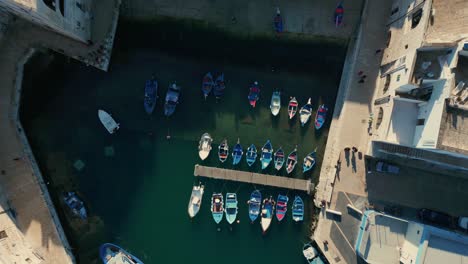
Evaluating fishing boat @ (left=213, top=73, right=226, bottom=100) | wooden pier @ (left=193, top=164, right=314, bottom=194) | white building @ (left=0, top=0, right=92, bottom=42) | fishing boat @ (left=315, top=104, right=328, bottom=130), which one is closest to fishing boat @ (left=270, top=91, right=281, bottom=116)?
fishing boat @ (left=315, top=104, right=328, bottom=130)

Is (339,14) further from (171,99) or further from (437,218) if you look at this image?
(437,218)

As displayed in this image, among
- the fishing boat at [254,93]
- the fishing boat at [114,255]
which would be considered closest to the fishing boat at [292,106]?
the fishing boat at [254,93]

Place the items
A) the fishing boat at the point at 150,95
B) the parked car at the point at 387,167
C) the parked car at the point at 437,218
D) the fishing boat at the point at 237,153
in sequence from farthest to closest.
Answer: the fishing boat at the point at 237,153, the fishing boat at the point at 150,95, the parked car at the point at 387,167, the parked car at the point at 437,218

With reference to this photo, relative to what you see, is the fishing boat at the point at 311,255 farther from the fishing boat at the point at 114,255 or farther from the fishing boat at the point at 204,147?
A: the fishing boat at the point at 114,255

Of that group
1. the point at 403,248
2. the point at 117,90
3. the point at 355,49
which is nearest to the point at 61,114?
the point at 117,90

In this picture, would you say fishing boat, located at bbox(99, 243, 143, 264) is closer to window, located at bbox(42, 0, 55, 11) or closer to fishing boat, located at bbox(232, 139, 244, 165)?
fishing boat, located at bbox(232, 139, 244, 165)

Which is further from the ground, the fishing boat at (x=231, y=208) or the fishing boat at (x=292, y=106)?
the fishing boat at (x=292, y=106)

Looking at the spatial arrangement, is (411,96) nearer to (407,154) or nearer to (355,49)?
(407,154)
